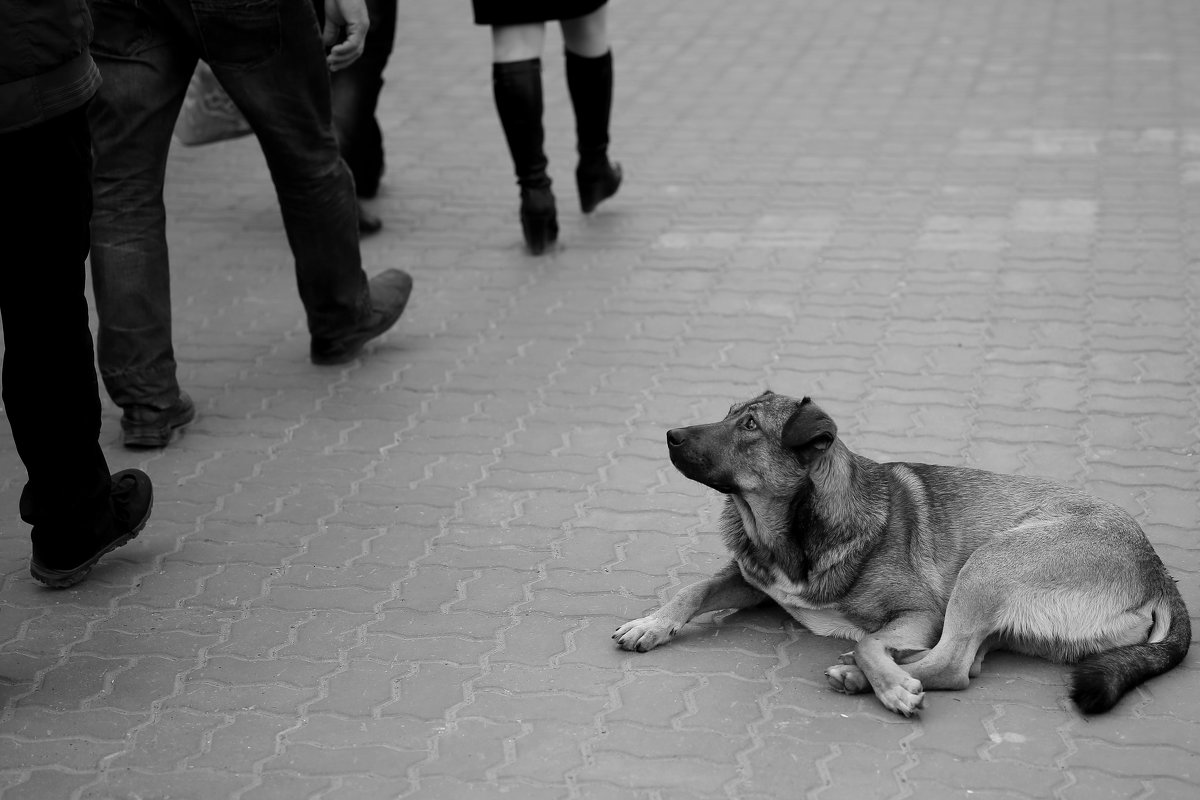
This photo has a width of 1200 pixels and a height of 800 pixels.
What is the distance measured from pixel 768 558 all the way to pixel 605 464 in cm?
127

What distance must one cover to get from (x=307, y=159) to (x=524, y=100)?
1.75 metres

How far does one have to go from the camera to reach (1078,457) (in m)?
4.87

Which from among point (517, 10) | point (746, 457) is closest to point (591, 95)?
point (517, 10)

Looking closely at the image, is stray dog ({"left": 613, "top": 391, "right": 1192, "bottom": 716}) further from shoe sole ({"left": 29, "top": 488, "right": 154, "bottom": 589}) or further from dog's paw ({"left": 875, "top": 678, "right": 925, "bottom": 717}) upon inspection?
shoe sole ({"left": 29, "top": 488, "right": 154, "bottom": 589})

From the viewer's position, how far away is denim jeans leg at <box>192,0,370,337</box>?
4848 millimetres

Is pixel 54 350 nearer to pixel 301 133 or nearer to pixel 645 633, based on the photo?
pixel 301 133

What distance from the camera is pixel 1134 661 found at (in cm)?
348

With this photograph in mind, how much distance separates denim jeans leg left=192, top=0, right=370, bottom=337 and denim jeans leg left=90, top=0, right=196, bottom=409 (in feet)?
0.73

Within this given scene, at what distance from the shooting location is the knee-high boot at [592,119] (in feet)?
23.4

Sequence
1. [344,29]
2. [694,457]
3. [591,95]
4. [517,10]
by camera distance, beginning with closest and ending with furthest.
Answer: [694,457], [344,29], [517,10], [591,95]

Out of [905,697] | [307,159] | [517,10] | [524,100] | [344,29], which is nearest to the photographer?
[905,697]

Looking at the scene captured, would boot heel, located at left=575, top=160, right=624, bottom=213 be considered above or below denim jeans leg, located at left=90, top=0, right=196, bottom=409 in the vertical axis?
below

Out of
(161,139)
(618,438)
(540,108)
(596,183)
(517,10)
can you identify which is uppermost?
(161,139)

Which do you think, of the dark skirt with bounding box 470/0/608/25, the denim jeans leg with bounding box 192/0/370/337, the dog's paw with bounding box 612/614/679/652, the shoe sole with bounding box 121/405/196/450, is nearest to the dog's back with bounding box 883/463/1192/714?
the dog's paw with bounding box 612/614/679/652
